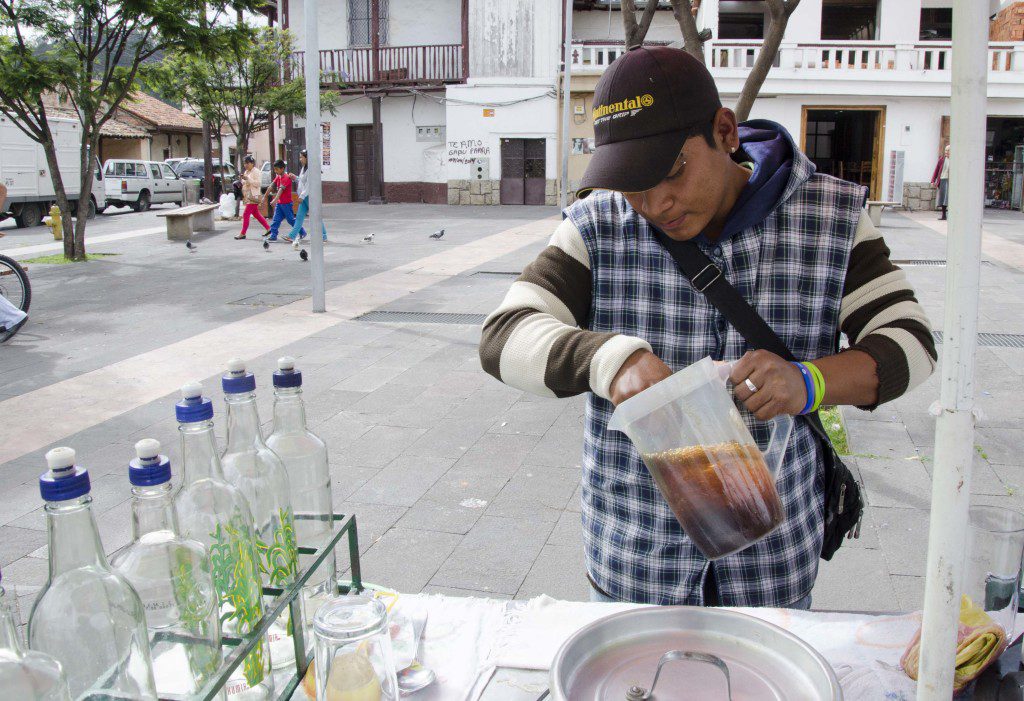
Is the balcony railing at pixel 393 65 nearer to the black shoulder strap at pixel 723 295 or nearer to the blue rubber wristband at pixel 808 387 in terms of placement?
the black shoulder strap at pixel 723 295

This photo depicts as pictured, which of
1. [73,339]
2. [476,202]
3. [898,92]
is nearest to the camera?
[73,339]

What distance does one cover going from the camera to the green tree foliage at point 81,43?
1146cm

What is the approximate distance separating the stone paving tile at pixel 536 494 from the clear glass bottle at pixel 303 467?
2.52 m

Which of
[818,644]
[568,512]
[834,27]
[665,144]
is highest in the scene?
[834,27]

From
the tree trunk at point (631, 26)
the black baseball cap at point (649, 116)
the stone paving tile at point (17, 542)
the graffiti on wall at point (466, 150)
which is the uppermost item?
the graffiti on wall at point (466, 150)

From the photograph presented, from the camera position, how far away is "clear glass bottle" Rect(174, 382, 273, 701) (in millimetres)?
1205

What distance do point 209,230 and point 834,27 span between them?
20789 mm

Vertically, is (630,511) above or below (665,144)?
below

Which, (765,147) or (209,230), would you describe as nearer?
(765,147)

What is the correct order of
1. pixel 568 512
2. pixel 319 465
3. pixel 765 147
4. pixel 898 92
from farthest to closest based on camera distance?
pixel 898 92 < pixel 568 512 < pixel 765 147 < pixel 319 465

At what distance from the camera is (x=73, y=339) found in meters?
7.80

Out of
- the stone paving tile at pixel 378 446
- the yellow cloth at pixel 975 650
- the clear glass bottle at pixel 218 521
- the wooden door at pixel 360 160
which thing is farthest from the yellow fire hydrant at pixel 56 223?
the yellow cloth at pixel 975 650

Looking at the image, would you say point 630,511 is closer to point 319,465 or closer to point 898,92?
point 319,465

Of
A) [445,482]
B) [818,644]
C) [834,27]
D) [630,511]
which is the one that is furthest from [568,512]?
[834,27]
